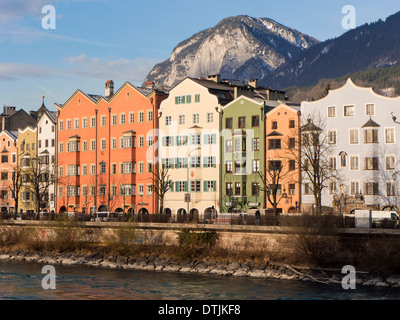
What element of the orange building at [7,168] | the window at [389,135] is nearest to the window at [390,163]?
the window at [389,135]

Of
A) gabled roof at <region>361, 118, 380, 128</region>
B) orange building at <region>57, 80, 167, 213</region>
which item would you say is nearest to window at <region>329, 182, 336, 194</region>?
gabled roof at <region>361, 118, 380, 128</region>

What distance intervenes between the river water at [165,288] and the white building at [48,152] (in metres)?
50.8

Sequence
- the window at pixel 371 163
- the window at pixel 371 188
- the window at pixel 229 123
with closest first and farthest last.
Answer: the window at pixel 371 188 → the window at pixel 371 163 → the window at pixel 229 123

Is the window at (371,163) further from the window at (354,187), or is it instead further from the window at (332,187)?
the window at (332,187)

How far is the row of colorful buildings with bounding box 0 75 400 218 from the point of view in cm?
8331

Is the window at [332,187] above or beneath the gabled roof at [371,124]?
beneath

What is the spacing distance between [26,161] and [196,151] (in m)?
35.3

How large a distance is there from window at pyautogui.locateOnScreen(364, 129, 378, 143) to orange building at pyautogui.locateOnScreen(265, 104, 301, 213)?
8.23 meters

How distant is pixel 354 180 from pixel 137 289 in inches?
1486

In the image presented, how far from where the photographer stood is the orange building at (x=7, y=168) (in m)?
123

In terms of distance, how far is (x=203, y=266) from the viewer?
6431 cm

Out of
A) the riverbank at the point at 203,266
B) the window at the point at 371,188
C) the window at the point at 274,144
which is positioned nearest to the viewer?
the riverbank at the point at 203,266
